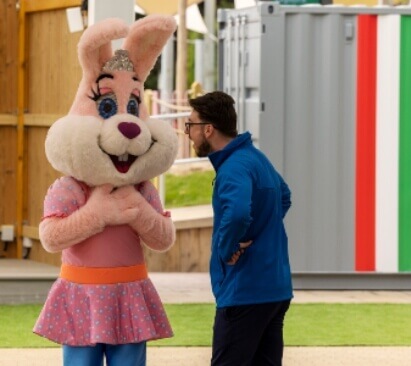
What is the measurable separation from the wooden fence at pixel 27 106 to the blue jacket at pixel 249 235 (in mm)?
5543

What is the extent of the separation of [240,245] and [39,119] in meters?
5.99

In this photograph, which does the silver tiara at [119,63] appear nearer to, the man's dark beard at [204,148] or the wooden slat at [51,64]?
the man's dark beard at [204,148]

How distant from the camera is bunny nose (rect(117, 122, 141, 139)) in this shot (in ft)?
22.4

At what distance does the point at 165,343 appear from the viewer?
10070 mm

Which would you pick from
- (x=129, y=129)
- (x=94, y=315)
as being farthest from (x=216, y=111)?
(x=94, y=315)

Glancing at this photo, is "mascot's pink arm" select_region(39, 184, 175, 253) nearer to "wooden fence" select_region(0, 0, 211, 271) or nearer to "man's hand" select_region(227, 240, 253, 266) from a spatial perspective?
"man's hand" select_region(227, 240, 253, 266)

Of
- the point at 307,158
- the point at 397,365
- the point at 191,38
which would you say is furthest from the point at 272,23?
the point at 191,38

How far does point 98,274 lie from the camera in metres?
6.76

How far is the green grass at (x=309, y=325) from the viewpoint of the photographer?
10180 millimetres

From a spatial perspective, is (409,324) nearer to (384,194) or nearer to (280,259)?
(384,194)

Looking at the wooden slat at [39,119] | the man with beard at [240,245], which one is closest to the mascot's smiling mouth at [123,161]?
the man with beard at [240,245]

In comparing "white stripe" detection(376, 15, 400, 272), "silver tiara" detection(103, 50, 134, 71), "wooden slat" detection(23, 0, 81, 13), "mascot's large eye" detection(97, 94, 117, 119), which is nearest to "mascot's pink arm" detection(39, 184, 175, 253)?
"mascot's large eye" detection(97, 94, 117, 119)

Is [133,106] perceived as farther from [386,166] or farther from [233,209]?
[386,166]

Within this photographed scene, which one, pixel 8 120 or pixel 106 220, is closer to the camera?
pixel 106 220
